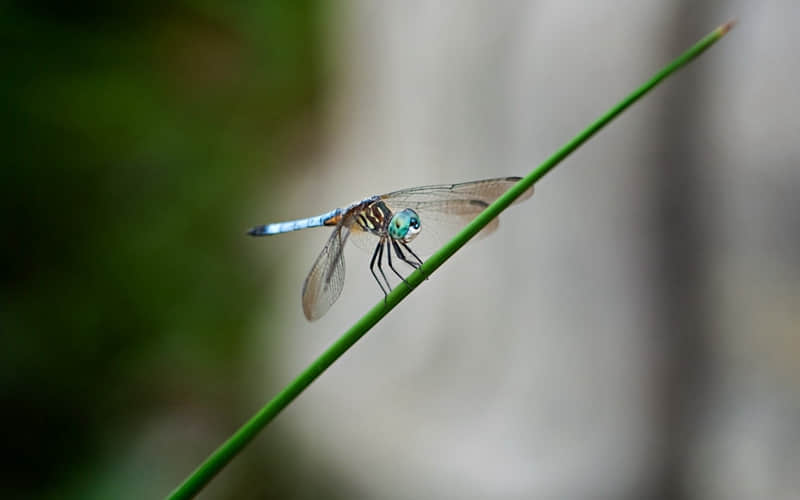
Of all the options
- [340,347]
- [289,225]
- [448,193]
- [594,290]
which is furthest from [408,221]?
[594,290]

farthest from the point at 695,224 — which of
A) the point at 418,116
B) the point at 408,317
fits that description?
the point at 418,116

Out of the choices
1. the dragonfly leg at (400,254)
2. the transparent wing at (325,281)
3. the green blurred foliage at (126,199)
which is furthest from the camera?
the green blurred foliage at (126,199)

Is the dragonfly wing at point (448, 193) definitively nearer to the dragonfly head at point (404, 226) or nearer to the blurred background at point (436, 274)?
the dragonfly head at point (404, 226)

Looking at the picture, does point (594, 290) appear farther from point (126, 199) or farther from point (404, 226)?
point (126, 199)

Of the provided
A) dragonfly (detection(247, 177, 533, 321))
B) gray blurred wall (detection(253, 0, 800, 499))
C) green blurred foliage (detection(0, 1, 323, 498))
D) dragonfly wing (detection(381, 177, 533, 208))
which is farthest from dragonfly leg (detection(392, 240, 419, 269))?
green blurred foliage (detection(0, 1, 323, 498))

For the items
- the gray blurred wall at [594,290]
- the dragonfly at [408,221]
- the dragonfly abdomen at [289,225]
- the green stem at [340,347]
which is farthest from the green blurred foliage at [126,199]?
the green stem at [340,347]

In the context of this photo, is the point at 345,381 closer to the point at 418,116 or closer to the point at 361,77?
the point at 418,116

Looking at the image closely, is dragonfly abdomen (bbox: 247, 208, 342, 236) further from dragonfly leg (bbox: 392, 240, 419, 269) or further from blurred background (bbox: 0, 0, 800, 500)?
blurred background (bbox: 0, 0, 800, 500)
